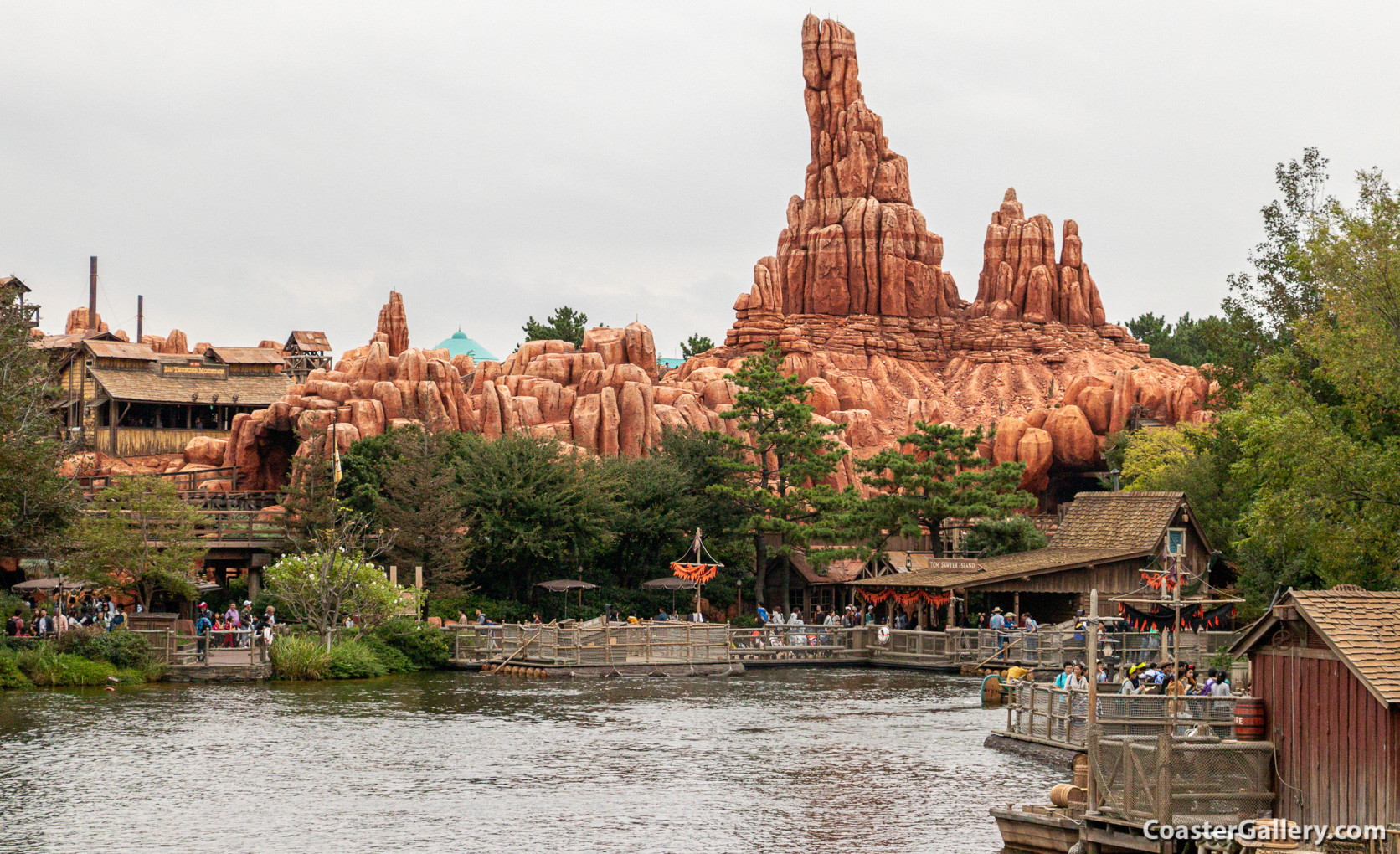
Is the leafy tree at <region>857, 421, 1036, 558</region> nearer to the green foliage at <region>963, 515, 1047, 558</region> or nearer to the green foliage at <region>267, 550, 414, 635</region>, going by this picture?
the green foliage at <region>963, 515, 1047, 558</region>

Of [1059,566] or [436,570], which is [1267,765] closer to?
[1059,566]

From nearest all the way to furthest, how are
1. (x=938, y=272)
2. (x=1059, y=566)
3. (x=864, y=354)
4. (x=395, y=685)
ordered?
(x=395, y=685) < (x=1059, y=566) < (x=864, y=354) < (x=938, y=272)

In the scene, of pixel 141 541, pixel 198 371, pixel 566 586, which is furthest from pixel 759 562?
pixel 198 371

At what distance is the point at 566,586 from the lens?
5522cm

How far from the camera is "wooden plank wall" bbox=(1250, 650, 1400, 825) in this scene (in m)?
16.9

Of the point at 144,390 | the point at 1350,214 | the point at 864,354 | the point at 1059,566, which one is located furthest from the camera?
the point at 864,354

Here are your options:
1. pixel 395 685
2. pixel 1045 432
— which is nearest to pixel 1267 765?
pixel 395 685

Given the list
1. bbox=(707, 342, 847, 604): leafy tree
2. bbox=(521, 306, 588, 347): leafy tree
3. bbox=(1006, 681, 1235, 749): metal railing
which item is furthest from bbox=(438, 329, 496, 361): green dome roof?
bbox=(1006, 681, 1235, 749): metal railing

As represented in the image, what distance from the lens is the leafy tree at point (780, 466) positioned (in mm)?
59969

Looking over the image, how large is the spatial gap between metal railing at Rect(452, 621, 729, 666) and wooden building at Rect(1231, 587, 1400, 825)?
30415 millimetres

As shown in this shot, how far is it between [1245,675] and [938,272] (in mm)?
75803

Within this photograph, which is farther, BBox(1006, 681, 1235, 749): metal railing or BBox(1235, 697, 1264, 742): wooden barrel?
BBox(1006, 681, 1235, 749): metal railing

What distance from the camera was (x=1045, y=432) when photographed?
80688mm

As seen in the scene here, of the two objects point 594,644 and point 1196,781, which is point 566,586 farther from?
point 1196,781
